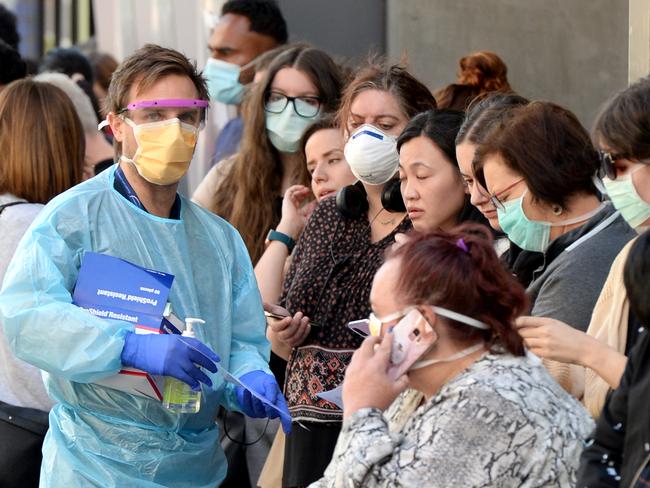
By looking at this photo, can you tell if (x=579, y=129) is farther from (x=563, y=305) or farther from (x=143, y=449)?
(x=143, y=449)

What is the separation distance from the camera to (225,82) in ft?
21.2

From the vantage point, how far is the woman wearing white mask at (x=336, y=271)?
4.19 meters

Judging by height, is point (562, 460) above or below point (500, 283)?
below

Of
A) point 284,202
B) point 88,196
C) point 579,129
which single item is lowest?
point 284,202

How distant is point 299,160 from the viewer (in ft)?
17.3

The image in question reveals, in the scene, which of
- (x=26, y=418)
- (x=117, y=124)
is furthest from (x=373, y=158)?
(x=26, y=418)

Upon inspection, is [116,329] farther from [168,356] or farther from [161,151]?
[161,151]

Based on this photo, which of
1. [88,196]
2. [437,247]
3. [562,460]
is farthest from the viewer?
[88,196]

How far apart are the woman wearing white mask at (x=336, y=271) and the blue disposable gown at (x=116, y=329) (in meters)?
0.35

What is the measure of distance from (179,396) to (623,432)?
54.6 inches

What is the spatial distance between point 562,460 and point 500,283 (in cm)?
41

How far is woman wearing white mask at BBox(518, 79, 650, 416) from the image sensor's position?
3.10 meters

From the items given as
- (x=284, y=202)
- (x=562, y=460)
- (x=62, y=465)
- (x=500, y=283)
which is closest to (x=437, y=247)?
(x=500, y=283)

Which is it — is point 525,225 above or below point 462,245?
below
